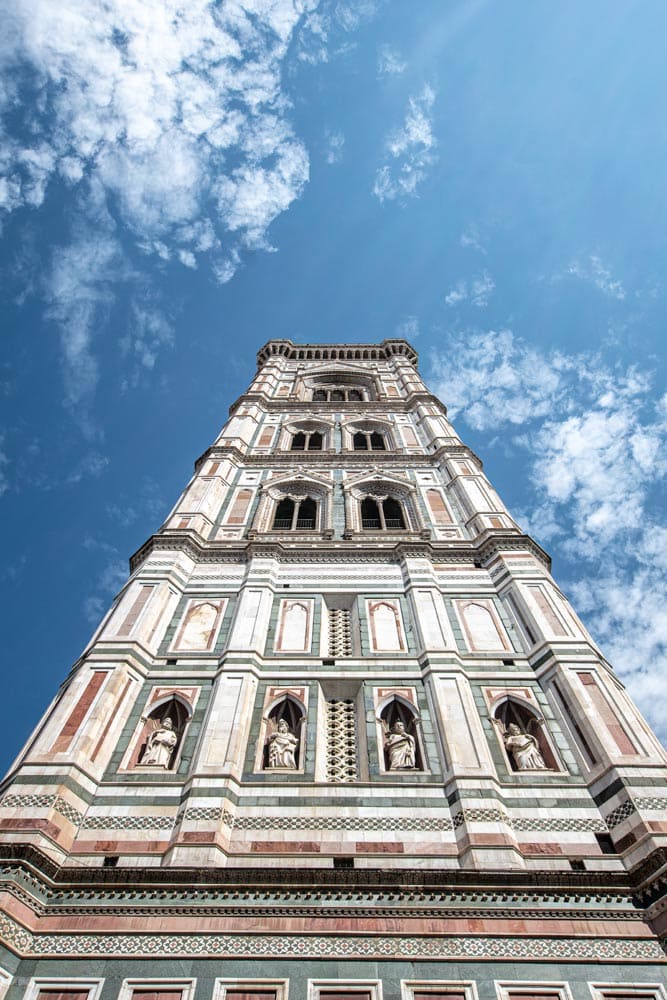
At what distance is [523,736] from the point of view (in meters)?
8.45

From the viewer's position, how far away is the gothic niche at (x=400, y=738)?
316 inches

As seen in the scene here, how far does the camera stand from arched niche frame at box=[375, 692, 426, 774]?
8016 mm

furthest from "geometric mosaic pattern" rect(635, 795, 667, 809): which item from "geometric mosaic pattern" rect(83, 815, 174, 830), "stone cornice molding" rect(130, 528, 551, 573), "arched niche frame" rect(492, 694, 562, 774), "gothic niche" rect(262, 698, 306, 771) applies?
"stone cornice molding" rect(130, 528, 551, 573)

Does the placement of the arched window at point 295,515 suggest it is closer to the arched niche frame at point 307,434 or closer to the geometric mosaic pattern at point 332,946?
the arched niche frame at point 307,434

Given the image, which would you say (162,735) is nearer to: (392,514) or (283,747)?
(283,747)

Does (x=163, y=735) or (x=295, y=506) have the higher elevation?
(x=295, y=506)

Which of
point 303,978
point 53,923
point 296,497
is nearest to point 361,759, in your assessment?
point 303,978

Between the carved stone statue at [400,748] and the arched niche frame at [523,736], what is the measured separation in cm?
99

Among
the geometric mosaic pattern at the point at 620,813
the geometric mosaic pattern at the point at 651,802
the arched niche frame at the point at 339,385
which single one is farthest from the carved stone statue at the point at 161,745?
the arched niche frame at the point at 339,385

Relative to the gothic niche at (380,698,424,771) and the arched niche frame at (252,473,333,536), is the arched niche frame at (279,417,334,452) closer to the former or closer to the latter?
the arched niche frame at (252,473,333,536)

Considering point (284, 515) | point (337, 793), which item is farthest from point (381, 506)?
point (337, 793)

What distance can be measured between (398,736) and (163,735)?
8.26ft

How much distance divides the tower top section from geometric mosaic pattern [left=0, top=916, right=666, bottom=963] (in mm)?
26245

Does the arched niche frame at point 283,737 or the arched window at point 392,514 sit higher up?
the arched window at point 392,514
